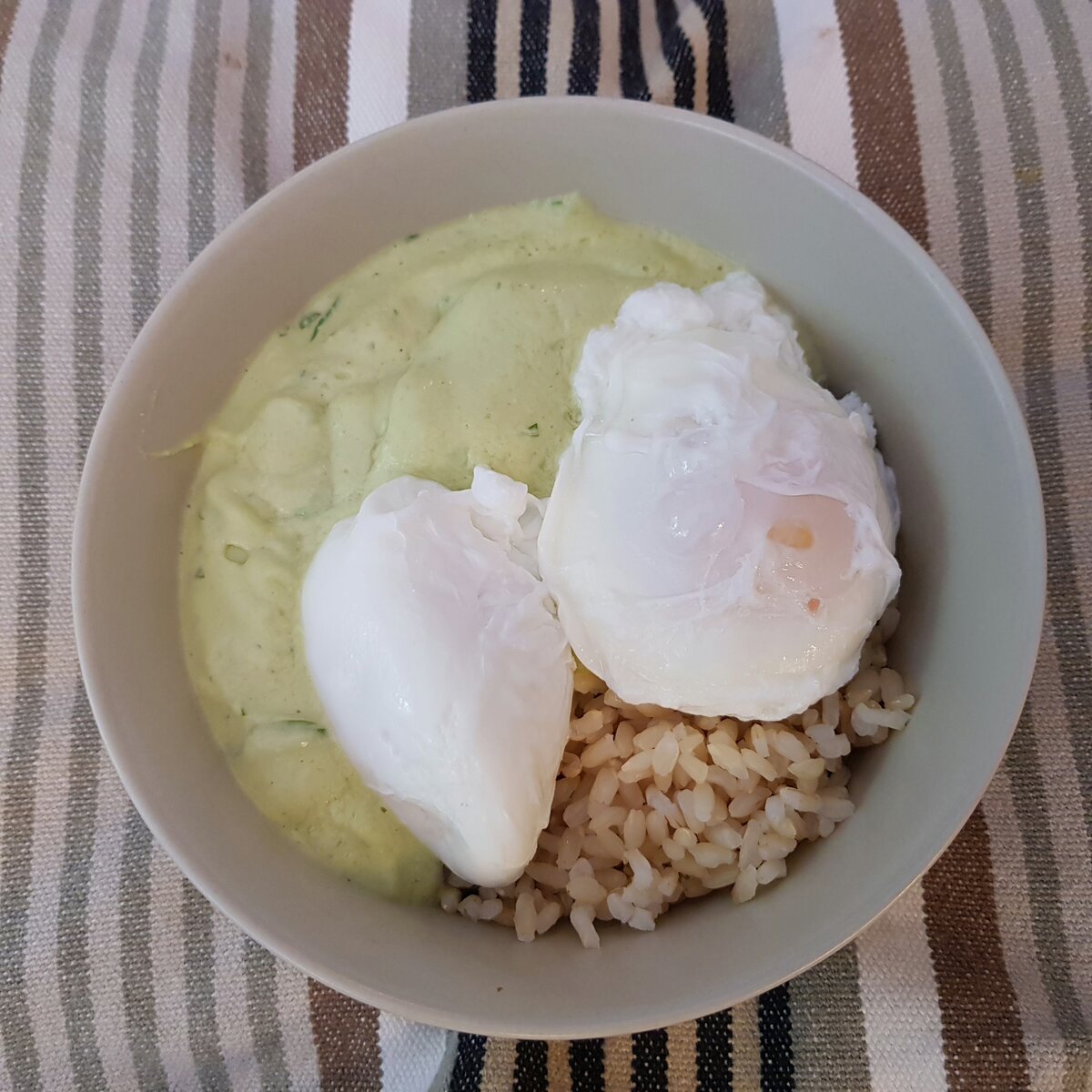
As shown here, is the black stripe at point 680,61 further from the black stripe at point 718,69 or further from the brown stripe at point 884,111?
the brown stripe at point 884,111

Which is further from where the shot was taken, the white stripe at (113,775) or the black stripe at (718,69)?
the black stripe at (718,69)

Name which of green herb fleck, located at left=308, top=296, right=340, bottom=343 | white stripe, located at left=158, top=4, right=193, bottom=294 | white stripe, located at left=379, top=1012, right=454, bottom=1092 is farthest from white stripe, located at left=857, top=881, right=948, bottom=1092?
white stripe, located at left=158, top=4, right=193, bottom=294

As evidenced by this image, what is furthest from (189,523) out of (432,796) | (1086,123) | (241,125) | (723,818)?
(1086,123)

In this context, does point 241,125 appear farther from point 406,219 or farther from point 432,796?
point 432,796

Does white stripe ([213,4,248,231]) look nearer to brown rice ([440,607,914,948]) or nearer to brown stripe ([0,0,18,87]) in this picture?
brown stripe ([0,0,18,87])

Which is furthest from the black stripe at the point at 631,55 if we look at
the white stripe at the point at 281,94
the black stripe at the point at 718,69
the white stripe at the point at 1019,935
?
the white stripe at the point at 1019,935

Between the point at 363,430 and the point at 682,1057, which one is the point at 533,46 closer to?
the point at 363,430
